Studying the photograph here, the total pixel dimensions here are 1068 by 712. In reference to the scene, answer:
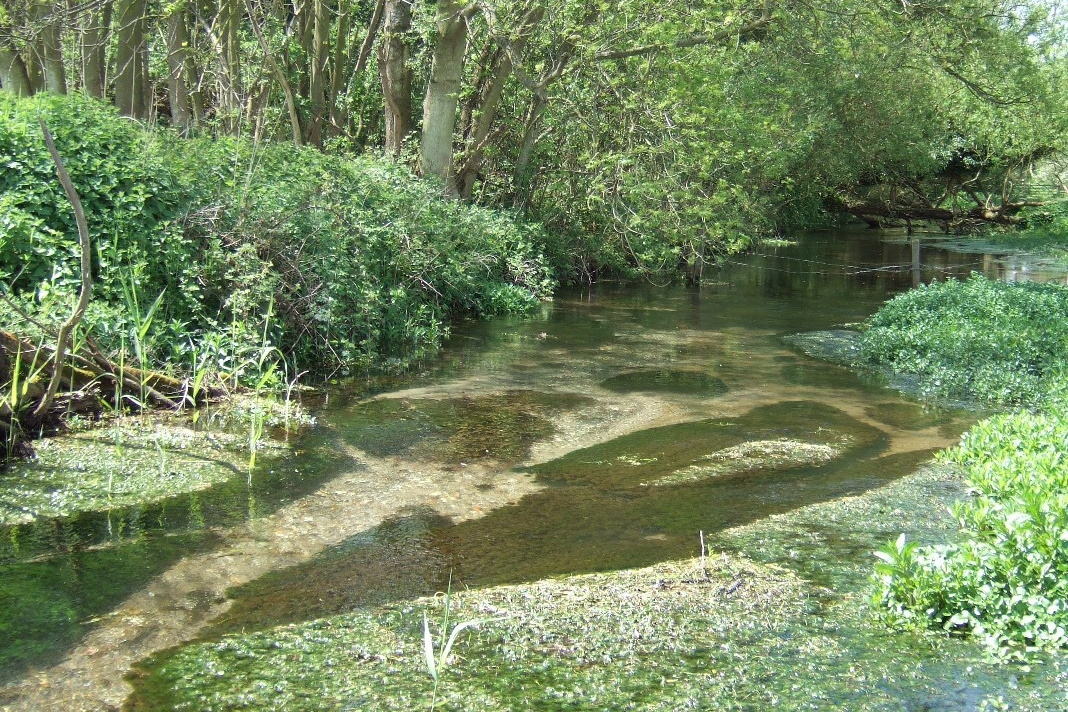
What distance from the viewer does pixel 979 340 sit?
11.7 m

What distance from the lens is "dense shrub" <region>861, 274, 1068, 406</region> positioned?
11000mm

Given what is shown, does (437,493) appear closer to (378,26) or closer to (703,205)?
(703,205)

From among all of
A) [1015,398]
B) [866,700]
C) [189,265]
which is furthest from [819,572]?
[189,265]

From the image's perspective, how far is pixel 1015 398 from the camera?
35.2ft

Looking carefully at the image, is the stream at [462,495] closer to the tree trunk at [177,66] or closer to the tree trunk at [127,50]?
the tree trunk at [127,50]

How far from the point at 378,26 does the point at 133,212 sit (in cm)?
1158

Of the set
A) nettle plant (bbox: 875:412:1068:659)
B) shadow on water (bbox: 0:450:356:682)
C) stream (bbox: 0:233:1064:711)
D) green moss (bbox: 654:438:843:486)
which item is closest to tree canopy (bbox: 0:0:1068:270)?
stream (bbox: 0:233:1064:711)

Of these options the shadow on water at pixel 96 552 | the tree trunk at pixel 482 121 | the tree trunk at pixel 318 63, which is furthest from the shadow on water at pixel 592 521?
the tree trunk at pixel 318 63

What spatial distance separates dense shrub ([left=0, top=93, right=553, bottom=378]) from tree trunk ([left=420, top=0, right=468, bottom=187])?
12.0 feet

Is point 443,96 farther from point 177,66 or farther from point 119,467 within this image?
point 119,467

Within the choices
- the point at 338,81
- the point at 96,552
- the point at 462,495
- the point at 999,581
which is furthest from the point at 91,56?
the point at 999,581

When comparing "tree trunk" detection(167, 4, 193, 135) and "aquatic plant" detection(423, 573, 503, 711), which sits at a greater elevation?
"tree trunk" detection(167, 4, 193, 135)

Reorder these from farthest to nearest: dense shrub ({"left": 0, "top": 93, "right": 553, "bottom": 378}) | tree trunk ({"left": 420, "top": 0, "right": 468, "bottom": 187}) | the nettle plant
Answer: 1. tree trunk ({"left": 420, "top": 0, "right": 468, "bottom": 187})
2. dense shrub ({"left": 0, "top": 93, "right": 553, "bottom": 378})
3. the nettle plant

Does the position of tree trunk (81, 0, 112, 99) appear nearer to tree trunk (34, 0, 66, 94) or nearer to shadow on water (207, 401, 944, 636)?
tree trunk (34, 0, 66, 94)
